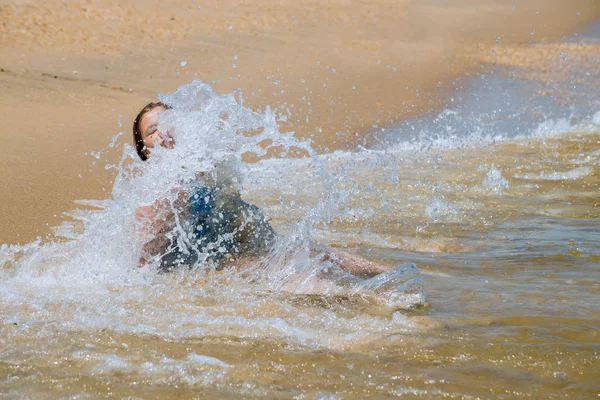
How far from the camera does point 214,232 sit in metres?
3.99

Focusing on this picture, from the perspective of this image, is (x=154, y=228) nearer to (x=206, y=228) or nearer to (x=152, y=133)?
(x=206, y=228)

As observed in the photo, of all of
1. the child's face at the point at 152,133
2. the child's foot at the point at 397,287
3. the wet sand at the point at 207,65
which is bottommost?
the child's foot at the point at 397,287

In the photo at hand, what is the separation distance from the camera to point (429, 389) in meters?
2.61

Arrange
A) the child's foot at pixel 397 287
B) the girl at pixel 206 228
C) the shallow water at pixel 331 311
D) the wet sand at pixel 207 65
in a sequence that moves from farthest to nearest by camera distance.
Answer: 1. the wet sand at pixel 207 65
2. the girl at pixel 206 228
3. the child's foot at pixel 397 287
4. the shallow water at pixel 331 311

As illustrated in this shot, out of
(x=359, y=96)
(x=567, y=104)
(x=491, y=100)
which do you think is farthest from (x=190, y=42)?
(x=567, y=104)

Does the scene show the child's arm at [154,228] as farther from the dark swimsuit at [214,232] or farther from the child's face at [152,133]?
the child's face at [152,133]

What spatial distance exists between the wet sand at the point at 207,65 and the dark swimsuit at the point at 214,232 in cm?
144

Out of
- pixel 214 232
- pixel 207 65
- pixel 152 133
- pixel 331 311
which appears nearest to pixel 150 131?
pixel 152 133

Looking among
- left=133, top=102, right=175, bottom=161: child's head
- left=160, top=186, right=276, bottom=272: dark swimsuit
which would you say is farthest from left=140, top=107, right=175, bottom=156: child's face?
left=160, top=186, right=276, bottom=272: dark swimsuit

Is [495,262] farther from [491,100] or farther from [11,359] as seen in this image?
[491,100]

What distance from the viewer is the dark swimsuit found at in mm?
3961

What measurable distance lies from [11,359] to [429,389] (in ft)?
5.11

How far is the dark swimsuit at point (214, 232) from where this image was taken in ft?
13.0

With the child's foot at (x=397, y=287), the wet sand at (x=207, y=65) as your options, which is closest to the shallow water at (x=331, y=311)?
the child's foot at (x=397, y=287)
